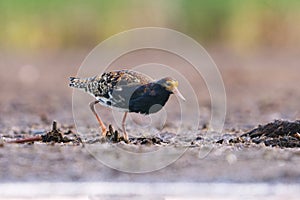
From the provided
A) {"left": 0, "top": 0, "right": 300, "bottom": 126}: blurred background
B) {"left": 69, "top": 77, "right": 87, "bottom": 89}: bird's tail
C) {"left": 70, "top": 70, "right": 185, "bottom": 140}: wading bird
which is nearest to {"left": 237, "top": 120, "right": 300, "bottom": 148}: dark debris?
{"left": 70, "top": 70, "right": 185, "bottom": 140}: wading bird

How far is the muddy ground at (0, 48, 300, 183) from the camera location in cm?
827

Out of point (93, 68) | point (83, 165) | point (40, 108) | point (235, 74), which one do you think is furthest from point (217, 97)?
point (83, 165)

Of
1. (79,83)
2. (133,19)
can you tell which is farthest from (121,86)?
(133,19)

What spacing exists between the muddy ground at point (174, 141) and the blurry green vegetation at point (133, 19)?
2.88m

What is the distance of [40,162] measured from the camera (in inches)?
339

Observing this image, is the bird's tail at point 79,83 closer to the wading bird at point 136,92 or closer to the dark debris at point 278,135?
the wading bird at point 136,92

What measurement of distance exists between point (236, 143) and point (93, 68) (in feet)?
39.0

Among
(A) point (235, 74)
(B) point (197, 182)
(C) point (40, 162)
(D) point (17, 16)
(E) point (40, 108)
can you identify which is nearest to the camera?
(B) point (197, 182)

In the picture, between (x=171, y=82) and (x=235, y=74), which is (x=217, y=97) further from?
(x=171, y=82)

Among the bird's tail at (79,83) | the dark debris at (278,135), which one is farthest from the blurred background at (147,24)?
the dark debris at (278,135)

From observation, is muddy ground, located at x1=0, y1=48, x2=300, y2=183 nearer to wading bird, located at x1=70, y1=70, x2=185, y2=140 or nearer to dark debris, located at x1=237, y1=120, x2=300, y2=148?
dark debris, located at x1=237, y1=120, x2=300, y2=148

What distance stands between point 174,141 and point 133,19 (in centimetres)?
1393

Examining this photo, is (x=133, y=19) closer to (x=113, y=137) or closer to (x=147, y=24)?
(x=147, y=24)

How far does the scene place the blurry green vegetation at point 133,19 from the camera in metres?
23.5
